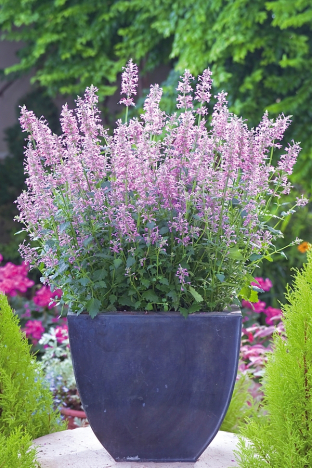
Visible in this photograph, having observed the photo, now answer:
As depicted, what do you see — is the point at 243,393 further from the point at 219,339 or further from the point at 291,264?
the point at 291,264

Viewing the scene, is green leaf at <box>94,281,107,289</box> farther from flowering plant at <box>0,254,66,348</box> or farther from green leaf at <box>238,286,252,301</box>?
flowering plant at <box>0,254,66,348</box>

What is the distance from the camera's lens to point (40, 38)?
5.23 m

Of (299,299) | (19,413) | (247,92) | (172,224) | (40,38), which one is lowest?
(19,413)

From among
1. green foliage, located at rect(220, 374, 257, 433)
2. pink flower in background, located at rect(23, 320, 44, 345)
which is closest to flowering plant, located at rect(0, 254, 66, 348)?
pink flower in background, located at rect(23, 320, 44, 345)

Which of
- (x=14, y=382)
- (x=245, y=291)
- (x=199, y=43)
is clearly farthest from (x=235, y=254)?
(x=199, y=43)

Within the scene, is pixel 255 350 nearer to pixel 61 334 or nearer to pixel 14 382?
pixel 61 334

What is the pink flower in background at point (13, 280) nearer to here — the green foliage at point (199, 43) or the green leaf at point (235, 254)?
the green foliage at point (199, 43)

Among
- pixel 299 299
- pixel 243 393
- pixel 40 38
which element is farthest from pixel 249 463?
pixel 40 38

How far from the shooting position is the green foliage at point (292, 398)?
1.22m

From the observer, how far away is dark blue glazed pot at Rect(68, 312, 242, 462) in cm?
136

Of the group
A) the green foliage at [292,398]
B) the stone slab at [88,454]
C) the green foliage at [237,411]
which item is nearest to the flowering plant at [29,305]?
the green foliage at [237,411]

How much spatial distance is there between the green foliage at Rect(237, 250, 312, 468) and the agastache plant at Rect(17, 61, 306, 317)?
0.19 m

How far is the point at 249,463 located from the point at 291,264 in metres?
3.87

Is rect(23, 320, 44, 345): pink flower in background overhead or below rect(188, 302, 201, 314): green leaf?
below
